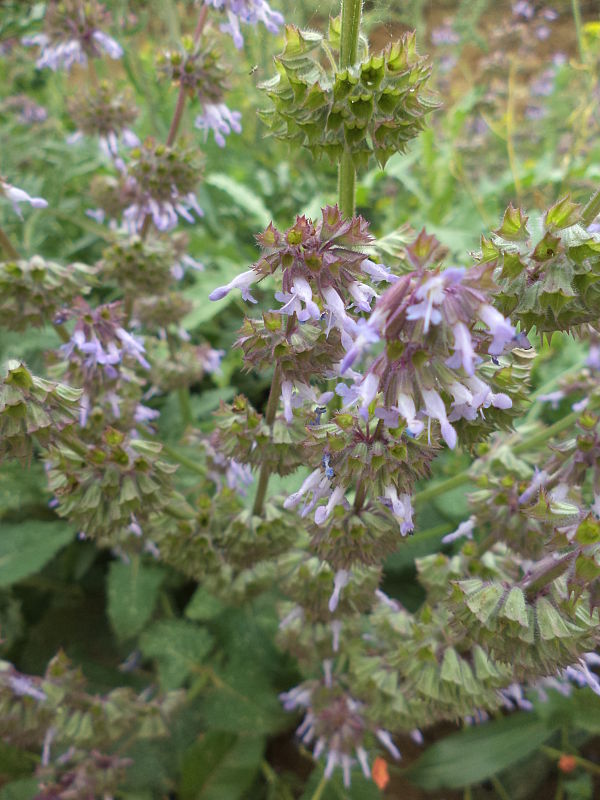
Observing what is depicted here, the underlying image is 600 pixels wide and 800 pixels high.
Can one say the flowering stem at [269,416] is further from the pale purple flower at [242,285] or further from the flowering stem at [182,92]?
the flowering stem at [182,92]

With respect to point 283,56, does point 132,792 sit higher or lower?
lower

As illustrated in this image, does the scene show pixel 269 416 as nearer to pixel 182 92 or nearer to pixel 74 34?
pixel 182 92

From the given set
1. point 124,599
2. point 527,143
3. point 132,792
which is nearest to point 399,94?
point 124,599

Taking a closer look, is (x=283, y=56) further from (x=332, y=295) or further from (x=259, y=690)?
(x=259, y=690)

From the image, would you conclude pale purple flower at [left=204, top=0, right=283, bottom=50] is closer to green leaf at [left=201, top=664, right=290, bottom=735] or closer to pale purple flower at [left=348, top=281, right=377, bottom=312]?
pale purple flower at [left=348, top=281, right=377, bottom=312]

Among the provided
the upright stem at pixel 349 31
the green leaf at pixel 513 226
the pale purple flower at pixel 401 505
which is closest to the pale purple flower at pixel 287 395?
the pale purple flower at pixel 401 505

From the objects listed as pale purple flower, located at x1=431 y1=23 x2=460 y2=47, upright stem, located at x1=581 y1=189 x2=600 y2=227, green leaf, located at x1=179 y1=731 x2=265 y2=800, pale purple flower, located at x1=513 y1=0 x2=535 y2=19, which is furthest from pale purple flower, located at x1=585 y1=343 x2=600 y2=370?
pale purple flower, located at x1=431 y1=23 x2=460 y2=47
